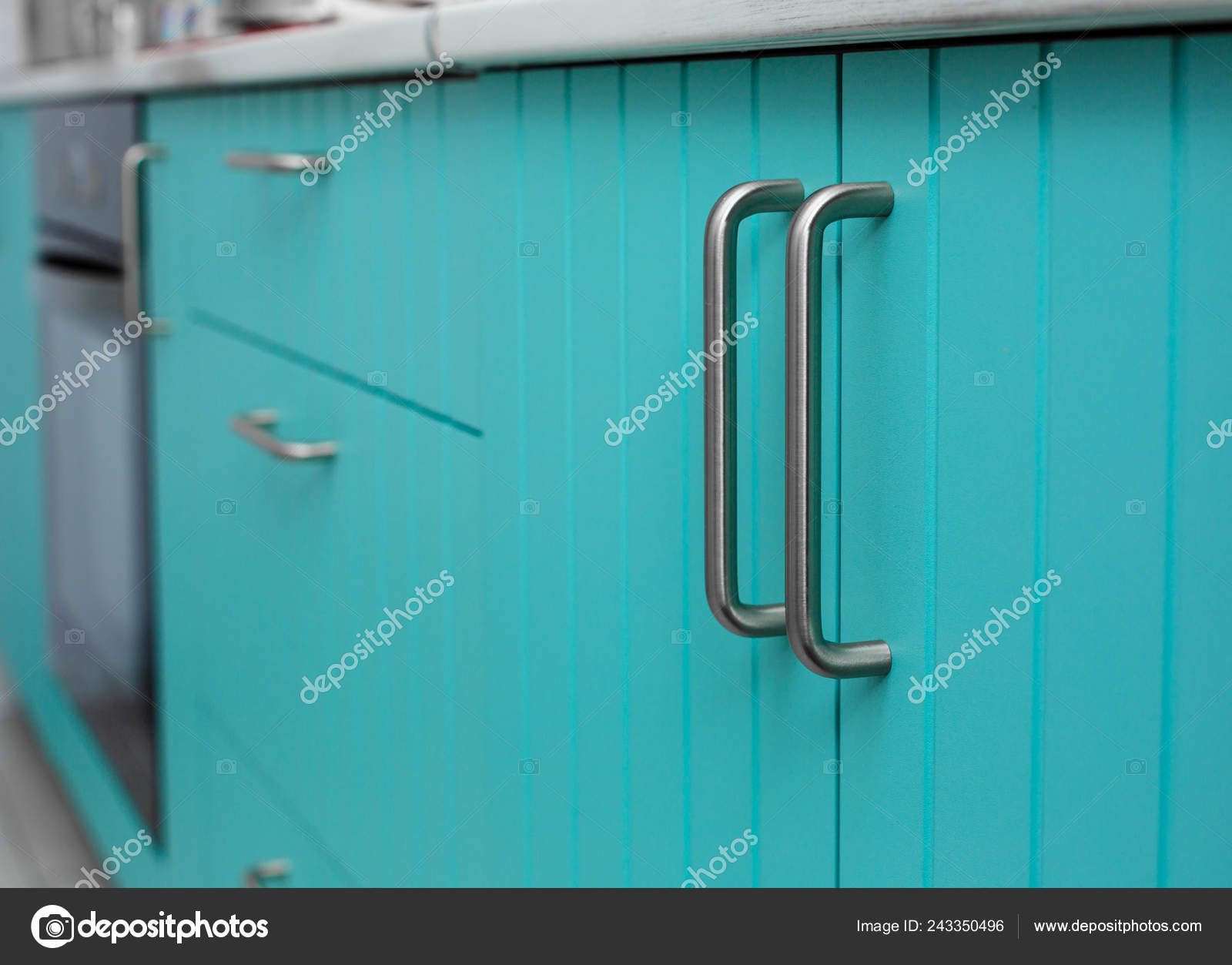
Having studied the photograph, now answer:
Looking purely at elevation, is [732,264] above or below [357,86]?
below

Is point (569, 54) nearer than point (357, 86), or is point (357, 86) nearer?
point (569, 54)

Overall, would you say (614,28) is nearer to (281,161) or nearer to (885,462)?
(885,462)

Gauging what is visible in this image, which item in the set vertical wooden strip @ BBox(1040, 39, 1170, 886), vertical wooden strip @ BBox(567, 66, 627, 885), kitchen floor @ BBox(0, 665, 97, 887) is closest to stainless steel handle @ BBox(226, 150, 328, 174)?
vertical wooden strip @ BBox(567, 66, 627, 885)

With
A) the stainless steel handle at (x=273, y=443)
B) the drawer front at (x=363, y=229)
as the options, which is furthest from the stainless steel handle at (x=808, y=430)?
the stainless steel handle at (x=273, y=443)

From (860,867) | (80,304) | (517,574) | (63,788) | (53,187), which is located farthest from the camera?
(63,788)

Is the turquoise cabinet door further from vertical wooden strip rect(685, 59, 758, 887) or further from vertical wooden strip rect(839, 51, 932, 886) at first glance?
vertical wooden strip rect(839, 51, 932, 886)

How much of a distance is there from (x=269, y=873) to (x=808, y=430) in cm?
79

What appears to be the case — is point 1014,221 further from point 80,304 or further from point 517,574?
point 80,304

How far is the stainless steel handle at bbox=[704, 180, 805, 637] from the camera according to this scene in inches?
21.0

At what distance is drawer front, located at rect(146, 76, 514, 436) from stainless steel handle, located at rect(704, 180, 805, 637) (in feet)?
0.74

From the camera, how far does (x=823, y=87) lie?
537mm
